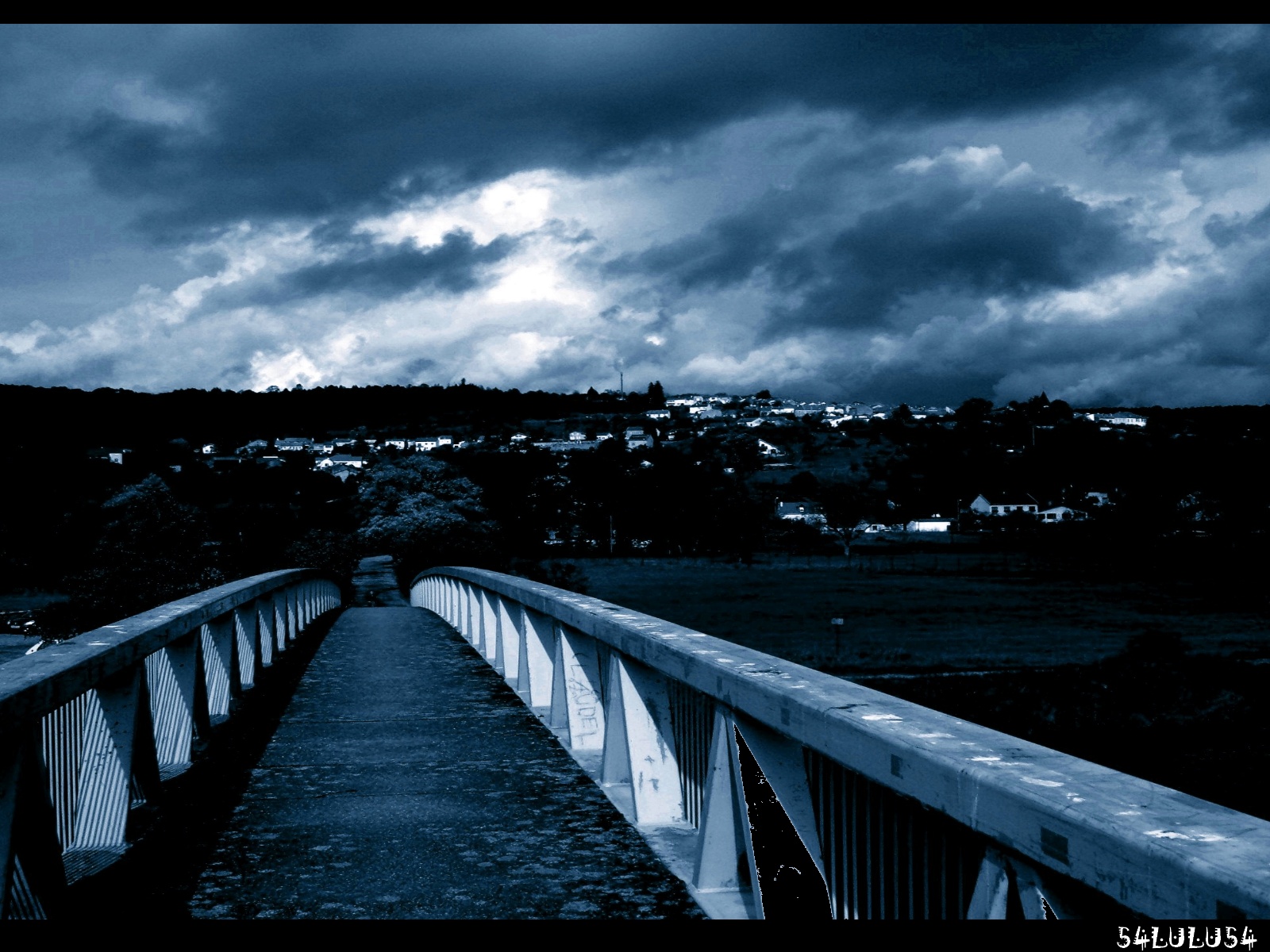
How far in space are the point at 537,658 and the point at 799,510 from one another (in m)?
163

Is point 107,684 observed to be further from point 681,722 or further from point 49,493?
point 49,493

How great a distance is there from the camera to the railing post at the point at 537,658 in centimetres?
841

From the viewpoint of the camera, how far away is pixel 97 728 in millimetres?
4961

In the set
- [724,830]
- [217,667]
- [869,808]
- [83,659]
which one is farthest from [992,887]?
[217,667]

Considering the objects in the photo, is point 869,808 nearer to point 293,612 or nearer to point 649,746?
point 649,746

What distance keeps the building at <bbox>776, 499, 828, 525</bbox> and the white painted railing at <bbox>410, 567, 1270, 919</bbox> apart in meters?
153

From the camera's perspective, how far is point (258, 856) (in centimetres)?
466

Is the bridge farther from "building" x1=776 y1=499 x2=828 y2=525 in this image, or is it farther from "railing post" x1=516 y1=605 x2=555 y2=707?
"building" x1=776 y1=499 x2=828 y2=525

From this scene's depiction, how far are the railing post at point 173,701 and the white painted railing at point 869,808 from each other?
2.16 m

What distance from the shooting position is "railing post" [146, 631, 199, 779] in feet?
20.3

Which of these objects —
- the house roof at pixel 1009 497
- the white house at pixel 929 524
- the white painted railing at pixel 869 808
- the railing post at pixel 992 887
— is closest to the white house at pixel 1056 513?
the house roof at pixel 1009 497

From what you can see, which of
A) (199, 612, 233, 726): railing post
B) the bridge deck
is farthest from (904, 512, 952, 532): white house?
the bridge deck

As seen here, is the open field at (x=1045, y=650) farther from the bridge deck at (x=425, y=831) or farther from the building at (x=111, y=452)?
the building at (x=111, y=452)

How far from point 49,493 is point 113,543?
29463 millimetres
